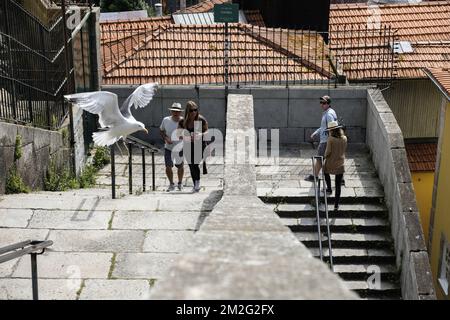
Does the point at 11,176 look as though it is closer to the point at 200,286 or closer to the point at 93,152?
the point at 93,152

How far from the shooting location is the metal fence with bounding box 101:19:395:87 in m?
13.1

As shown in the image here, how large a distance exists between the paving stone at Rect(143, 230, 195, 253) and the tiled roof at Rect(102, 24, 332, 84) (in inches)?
236

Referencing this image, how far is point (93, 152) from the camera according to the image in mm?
12250

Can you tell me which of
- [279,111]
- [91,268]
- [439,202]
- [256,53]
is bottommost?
[439,202]

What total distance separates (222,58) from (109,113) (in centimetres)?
474

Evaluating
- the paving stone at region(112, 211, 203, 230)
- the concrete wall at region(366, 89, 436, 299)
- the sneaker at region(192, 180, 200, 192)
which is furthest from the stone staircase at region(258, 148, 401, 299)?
the paving stone at region(112, 211, 203, 230)

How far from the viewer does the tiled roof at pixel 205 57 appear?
1315cm

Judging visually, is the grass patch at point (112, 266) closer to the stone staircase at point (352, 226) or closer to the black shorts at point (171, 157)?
the stone staircase at point (352, 226)

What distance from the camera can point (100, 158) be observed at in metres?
12.0

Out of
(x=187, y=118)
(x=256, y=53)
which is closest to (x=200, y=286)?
(x=187, y=118)

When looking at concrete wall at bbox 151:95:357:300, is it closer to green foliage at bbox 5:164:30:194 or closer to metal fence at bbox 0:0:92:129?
green foliage at bbox 5:164:30:194
